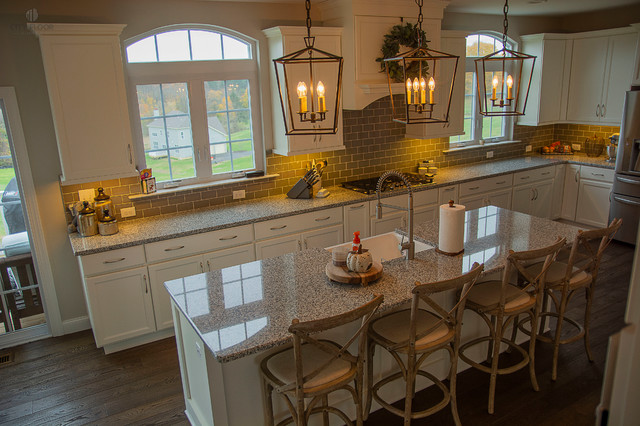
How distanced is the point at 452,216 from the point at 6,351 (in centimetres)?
371

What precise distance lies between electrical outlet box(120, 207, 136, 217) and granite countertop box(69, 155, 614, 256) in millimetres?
64

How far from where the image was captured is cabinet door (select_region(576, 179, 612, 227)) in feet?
19.6

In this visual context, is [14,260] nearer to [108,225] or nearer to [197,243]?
[108,225]

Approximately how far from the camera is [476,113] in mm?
6285

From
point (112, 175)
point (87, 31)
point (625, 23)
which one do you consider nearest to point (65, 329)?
point (112, 175)

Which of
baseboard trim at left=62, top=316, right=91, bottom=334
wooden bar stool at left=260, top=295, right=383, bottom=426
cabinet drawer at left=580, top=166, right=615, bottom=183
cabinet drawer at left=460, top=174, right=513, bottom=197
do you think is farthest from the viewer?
cabinet drawer at left=580, top=166, right=615, bottom=183

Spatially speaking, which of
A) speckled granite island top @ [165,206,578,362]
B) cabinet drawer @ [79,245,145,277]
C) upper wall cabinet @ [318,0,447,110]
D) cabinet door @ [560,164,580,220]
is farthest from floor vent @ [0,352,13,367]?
cabinet door @ [560,164,580,220]

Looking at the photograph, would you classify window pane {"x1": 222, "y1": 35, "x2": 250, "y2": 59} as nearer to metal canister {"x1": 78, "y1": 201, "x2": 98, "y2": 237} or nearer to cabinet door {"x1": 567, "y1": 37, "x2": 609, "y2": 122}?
metal canister {"x1": 78, "y1": 201, "x2": 98, "y2": 237}

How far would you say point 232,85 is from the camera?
4621mm

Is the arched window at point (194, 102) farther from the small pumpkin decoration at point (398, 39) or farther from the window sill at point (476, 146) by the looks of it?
the window sill at point (476, 146)

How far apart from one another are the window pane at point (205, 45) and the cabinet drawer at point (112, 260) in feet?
6.08

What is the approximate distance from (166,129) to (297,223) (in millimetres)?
1466

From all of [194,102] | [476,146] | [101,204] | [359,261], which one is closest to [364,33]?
[194,102]

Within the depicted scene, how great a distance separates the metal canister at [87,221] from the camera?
3840 mm
